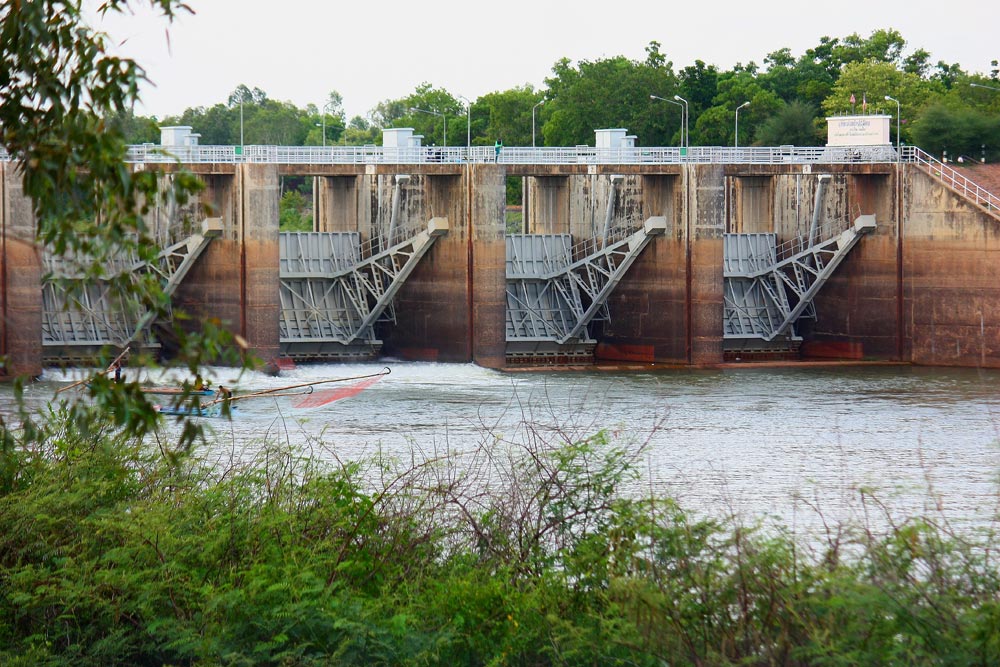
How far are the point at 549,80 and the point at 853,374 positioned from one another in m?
57.5

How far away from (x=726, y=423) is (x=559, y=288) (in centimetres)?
1545

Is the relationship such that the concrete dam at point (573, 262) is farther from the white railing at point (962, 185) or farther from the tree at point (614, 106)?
the tree at point (614, 106)

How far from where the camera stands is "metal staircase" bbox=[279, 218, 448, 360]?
4269 cm

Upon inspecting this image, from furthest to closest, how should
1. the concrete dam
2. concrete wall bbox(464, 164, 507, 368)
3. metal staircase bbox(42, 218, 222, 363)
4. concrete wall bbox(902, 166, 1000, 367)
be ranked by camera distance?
concrete wall bbox(902, 166, 1000, 367) < concrete wall bbox(464, 164, 507, 368) < the concrete dam < metal staircase bbox(42, 218, 222, 363)

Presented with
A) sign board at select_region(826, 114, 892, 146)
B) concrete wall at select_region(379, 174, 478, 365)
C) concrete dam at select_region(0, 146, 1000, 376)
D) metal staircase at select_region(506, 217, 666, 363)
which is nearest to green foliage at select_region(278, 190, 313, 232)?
concrete dam at select_region(0, 146, 1000, 376)

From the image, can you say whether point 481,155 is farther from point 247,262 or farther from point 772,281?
point 772,281

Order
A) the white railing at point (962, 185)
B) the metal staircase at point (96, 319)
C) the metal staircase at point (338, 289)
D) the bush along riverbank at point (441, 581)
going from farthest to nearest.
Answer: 1. the white railing at point (962, 185)
2. the metal staircase at point (338, 289)
3. the metal staircase at point (96, 319)
4. the bush along riverbank at point (441, 581)

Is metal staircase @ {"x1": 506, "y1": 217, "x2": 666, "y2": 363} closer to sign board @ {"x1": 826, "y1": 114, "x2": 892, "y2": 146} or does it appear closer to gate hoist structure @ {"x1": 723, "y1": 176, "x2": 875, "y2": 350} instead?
gate hoist structure @ {"x1": 723, "y1": 176, "x2": 875, "y2": 350}

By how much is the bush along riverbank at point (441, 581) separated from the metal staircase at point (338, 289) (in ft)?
97.6

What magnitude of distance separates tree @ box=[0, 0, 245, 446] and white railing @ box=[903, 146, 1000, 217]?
39715 millimetres

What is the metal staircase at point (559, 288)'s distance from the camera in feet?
148

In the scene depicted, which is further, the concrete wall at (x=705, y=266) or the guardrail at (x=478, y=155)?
the concrete wall at (x=705, y=266)

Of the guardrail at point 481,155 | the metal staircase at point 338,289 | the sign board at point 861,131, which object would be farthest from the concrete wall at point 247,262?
the sign board at point 861,131

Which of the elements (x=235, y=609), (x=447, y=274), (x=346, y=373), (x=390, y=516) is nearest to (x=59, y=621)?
(x=235, y=609)
